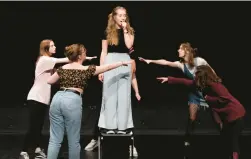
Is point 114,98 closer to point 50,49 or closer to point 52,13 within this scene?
point 50,49

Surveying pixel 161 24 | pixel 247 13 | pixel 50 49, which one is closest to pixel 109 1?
pixel 161 24

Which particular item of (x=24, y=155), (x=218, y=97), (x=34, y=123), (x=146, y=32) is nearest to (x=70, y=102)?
(x=34, y=123)

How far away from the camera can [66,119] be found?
4.81 metres

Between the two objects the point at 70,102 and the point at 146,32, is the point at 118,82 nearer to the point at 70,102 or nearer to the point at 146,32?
the point at 70,102

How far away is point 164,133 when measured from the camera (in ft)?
25.8

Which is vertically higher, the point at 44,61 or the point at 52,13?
the point at 52,13

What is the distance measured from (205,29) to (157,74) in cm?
117

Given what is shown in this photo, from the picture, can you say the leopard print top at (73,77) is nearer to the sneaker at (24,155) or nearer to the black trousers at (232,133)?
the sneaker at (24,155)

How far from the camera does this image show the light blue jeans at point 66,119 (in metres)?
4.77

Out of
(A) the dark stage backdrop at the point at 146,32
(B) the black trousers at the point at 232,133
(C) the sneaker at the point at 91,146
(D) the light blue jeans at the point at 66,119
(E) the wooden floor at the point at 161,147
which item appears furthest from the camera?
(A) the dark stage backdrop at the point at 146,32

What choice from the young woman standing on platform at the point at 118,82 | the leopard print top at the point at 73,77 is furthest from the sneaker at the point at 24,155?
the leopard print top at the point at 73,77

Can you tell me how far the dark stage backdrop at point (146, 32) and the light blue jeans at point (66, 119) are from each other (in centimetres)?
386

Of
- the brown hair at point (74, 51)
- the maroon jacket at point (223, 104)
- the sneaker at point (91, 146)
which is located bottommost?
the sneaker at point (91, 146)

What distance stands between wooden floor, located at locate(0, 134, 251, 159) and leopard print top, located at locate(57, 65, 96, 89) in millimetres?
1063
